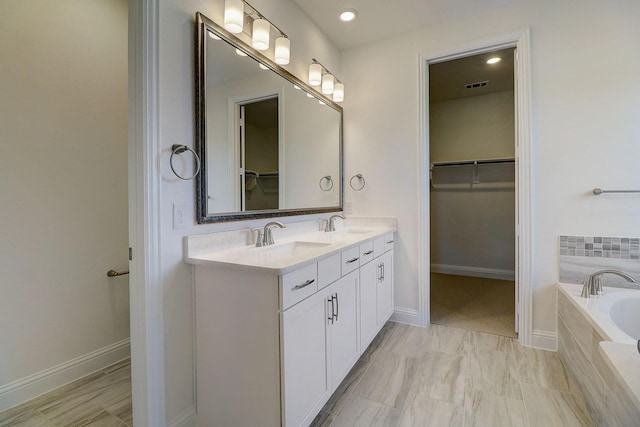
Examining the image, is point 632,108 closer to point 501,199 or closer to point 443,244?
point 501,199

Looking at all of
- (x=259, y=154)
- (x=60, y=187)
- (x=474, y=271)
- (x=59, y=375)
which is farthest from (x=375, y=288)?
A: (x=474, y=271)

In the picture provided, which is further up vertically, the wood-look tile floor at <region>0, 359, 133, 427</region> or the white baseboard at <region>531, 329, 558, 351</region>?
the white baseboard at <region>531, 329, 558, 351</region>

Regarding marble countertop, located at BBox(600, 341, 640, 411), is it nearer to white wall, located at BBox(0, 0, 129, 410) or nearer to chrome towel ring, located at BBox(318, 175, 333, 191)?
chrome towel ring, located at BBox(318, 175, 333, 191)

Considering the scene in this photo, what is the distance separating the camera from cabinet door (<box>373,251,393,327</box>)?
236 centimetres

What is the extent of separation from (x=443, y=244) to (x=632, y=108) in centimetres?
289

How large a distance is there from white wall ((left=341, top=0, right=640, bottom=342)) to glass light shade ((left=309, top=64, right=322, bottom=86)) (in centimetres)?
81

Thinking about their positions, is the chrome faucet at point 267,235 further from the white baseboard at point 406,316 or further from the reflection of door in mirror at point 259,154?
the white baseboard at point 406,316

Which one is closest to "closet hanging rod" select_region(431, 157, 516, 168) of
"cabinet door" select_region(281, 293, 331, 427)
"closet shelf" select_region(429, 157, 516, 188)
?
"closet shelf" select_region(429, 157, 516, 188)

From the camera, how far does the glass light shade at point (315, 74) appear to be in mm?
2422

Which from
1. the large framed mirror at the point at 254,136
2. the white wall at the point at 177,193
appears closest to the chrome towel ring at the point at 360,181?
the large framed mirror at the point at 254,136

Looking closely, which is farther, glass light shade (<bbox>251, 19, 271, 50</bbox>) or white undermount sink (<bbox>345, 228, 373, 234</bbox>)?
white undermount sink (<bbox>345, 228, 373, 234</bbox>)

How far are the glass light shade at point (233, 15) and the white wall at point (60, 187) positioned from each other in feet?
3.49

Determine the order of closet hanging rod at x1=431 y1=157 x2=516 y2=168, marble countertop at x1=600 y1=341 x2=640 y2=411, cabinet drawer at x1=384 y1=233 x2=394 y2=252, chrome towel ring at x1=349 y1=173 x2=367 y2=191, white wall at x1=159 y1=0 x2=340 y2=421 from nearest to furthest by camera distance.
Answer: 1. marble countertop at x1=600 y1=341 x2=640 y2=411
2. white wall at x1=159 y1=0 x2=340 y2=421
3. cabinet drawer at x1=384 y1=233 x2=394 y2=252
4. chrome towel ring at x1=349 y1=173 x2=367 y2=191
5. closet hanging rod at x1=431 y1=157 x2=516 y2=168

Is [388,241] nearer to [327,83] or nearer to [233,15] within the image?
[327,83]
